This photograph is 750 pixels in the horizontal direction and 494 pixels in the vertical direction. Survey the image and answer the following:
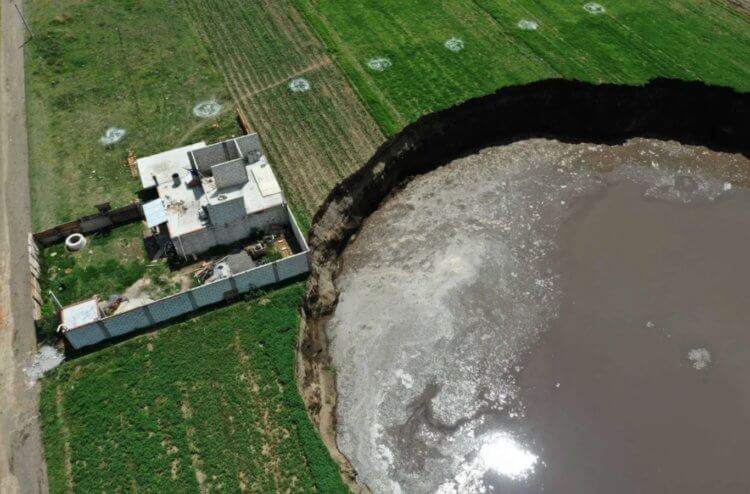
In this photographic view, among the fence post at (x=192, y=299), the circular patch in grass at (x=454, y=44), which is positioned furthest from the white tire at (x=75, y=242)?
the circular patch in grass at (x=454, y=44)

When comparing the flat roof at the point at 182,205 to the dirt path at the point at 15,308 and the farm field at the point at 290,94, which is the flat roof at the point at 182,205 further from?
the dirt path at the point at 15,308

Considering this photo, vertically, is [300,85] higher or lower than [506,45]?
lower

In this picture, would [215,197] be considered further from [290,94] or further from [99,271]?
[290,94]

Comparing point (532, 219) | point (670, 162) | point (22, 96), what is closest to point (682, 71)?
point (670, 162)

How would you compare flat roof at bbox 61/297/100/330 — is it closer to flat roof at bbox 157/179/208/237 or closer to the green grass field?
the green grass field

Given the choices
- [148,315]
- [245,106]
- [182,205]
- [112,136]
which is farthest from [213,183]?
[112,136]

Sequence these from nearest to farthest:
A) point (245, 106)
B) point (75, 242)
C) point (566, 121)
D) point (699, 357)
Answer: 1. point (699, 357)
2. point (75, 242)
3. point (245, 106)
4. point (566, 121)
